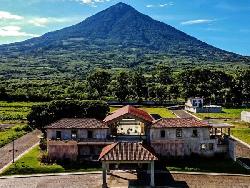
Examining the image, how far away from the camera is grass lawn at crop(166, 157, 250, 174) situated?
56.1 metres

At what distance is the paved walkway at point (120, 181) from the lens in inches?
1965

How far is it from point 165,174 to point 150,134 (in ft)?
28.2

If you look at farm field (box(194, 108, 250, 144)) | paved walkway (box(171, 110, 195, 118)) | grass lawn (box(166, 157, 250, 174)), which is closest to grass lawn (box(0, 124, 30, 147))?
grass lawn (box(166, 157, 250, 174))

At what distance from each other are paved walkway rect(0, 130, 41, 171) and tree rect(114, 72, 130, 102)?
181 feet

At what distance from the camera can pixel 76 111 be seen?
3199 inches

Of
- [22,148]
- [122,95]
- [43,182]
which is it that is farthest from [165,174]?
[122,95]

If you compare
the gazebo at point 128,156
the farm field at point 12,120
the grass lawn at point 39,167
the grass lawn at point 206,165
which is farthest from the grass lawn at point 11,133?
the grass lawn at point 206,165

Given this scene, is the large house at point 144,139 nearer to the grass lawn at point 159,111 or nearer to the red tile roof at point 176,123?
the red tile roof at point 176,123

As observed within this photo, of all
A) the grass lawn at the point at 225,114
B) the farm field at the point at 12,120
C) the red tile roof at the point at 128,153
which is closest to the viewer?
the red tile roof at the point at 128,153

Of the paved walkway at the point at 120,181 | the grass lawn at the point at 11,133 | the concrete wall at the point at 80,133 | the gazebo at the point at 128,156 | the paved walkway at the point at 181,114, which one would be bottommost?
the paved walkway at the point at 120,181

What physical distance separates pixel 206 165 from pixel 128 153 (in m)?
13.6

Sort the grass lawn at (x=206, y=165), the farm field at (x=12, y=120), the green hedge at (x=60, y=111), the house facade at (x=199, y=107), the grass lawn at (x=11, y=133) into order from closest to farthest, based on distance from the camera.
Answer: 1. the grass lawn at (x=206, y=165)
2. the grass lawn at (x=11, y=133)
3. the green hedge at (x=60, y=111)
4. the farm field at (x=12, y=120)
5. the house facade at (x=199, y=107)

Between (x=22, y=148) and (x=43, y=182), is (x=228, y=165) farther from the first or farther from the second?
(x=22, y=148)

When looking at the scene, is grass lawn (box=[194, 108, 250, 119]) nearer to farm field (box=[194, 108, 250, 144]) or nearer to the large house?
farm field (box=[194, 108, 250, 144])
